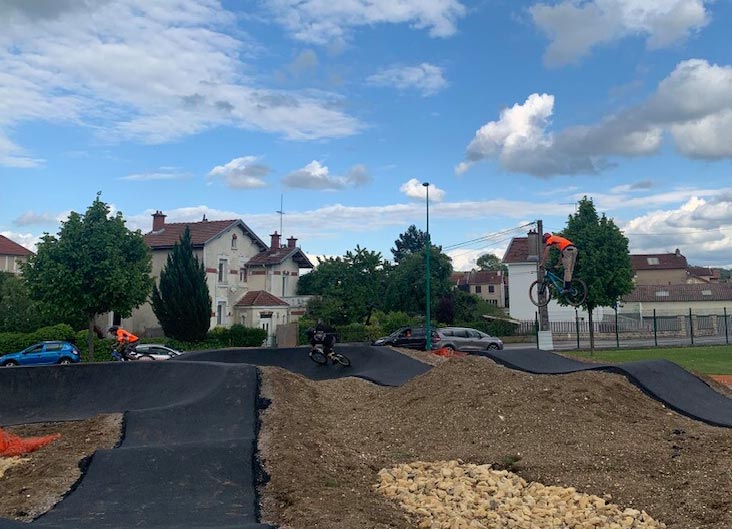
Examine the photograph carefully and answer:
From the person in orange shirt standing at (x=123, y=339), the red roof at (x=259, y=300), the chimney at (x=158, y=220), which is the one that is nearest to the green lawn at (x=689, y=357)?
the person in orange shirt standing at (x=123, y=339)

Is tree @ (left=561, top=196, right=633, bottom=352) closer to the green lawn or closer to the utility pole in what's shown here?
the utility pole

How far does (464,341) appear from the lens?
2703cm

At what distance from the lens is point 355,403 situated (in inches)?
493

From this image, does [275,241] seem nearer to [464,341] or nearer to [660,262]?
[464,341]

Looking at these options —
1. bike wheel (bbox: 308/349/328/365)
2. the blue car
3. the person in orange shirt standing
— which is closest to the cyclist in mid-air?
bike wheel (bbox: 308/349/328/365)

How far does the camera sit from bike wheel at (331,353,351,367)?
17266 mm

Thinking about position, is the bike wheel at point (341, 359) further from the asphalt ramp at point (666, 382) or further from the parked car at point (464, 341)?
the parked car at point (464, 341)

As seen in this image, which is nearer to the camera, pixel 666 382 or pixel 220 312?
pixel 666 382

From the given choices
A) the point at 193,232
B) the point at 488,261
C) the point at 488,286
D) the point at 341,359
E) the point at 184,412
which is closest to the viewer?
the point at 184,412

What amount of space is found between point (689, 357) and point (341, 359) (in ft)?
58.5

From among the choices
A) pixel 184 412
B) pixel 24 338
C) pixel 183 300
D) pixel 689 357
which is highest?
pixel 183 300

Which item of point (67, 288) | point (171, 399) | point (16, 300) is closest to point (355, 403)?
point (171, 399)

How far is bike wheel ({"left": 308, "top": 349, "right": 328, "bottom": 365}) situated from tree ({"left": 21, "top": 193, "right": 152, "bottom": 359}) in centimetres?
1115

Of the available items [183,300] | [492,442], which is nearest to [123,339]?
[492,442]
